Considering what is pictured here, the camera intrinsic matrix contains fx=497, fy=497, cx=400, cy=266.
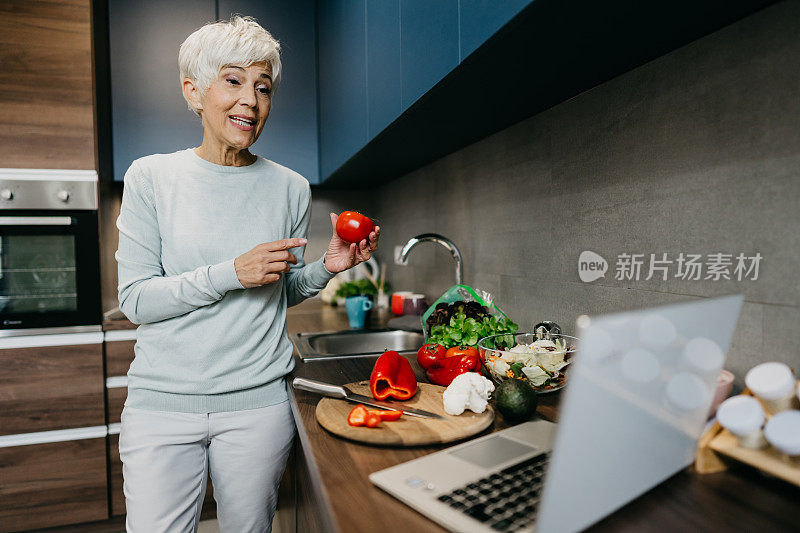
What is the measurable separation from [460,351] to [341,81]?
4.57ft

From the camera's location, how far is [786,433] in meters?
0.57

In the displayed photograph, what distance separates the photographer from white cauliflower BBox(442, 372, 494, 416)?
2.81ft

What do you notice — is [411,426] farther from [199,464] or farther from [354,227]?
[199,464]

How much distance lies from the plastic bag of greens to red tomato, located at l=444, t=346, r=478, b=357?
2 cm

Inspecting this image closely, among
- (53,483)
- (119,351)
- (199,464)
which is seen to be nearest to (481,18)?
(199,464)

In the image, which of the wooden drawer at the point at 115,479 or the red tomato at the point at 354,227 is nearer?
the red tomato at the point at 354,227

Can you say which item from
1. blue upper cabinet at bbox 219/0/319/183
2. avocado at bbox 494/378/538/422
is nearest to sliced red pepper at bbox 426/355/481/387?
avocado at bbox 494/378/538/422

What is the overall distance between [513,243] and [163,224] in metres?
0.95

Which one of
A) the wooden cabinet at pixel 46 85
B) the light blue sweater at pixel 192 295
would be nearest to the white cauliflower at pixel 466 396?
the light blue sweater at pixel 192 295

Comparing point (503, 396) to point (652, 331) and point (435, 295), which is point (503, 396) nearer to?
point (652, 331)

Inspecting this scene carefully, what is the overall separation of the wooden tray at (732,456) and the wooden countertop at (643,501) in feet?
0.06

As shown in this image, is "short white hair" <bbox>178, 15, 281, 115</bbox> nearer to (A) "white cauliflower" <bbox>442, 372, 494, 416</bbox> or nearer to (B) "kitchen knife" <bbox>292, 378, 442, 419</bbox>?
(B) "kitchen knife" <bbox>292, 378, 442, 419</bbox>

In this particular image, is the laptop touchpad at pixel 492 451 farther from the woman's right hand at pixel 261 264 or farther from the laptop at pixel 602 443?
the woman's right hand at pixel 261 264

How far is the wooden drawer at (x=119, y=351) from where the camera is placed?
206 centimetres
